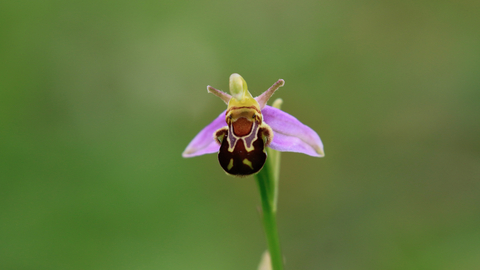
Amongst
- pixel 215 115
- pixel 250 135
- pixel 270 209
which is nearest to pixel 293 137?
pixel 250 135

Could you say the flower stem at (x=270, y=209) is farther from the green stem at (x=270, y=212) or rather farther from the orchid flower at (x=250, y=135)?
the orchid flower at (x=250, y=135)

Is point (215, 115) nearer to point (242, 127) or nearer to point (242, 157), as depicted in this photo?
point (242, 127)

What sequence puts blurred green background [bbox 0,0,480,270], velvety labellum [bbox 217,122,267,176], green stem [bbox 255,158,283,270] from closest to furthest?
velvety labellum [bbox 217,122,267,176]
green stem [bbox 255,158,283,270]
blurred green background [bbox 0,0,480,270]

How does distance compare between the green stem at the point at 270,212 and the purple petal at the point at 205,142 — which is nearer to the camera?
the green stem at the point at 270,212

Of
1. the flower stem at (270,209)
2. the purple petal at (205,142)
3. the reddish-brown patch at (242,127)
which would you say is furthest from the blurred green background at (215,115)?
the reddish-brown patch at (242,127)

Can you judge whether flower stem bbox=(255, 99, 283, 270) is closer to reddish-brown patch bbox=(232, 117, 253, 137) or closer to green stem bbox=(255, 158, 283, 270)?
→ green stem bbox=(255, 158, 283, 270)

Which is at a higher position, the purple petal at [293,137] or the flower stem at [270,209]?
the purple petal at [293,137]

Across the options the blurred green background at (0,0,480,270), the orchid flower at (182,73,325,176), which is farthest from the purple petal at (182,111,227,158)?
the blurred green background at (0,0,480,270)
